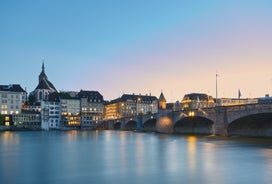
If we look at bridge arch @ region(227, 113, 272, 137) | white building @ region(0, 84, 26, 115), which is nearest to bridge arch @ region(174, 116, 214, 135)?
bridge arch @ region(227, 113, 272, 137)

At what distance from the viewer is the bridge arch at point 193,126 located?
90.8 meters

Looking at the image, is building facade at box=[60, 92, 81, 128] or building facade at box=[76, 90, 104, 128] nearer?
building facade at box=[60, 92, 81, 128]

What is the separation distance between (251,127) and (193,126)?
88.7ft

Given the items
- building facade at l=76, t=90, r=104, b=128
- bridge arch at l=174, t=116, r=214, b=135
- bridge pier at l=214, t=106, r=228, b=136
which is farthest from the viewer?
building facade at l=76, t=90, r=104, b=128

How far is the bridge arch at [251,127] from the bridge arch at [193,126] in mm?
14502

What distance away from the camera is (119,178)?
2534 cm

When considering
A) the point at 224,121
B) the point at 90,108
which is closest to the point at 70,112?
the point at 90,108

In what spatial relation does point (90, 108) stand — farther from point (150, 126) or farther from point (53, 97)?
point (150, 126)

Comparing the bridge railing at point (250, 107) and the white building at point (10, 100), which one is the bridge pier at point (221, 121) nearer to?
the bridge railing at point (250, 107)

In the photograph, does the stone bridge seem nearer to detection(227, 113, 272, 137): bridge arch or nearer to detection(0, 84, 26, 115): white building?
detection(227, 113, 272, 137): bridge arch

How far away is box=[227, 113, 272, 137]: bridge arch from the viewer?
221 ft

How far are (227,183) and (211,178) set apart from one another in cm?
189

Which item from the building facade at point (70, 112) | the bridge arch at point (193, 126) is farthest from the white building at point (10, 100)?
the bridge arch at point (193, 126)

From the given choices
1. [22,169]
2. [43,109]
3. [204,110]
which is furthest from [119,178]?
[43,109]
